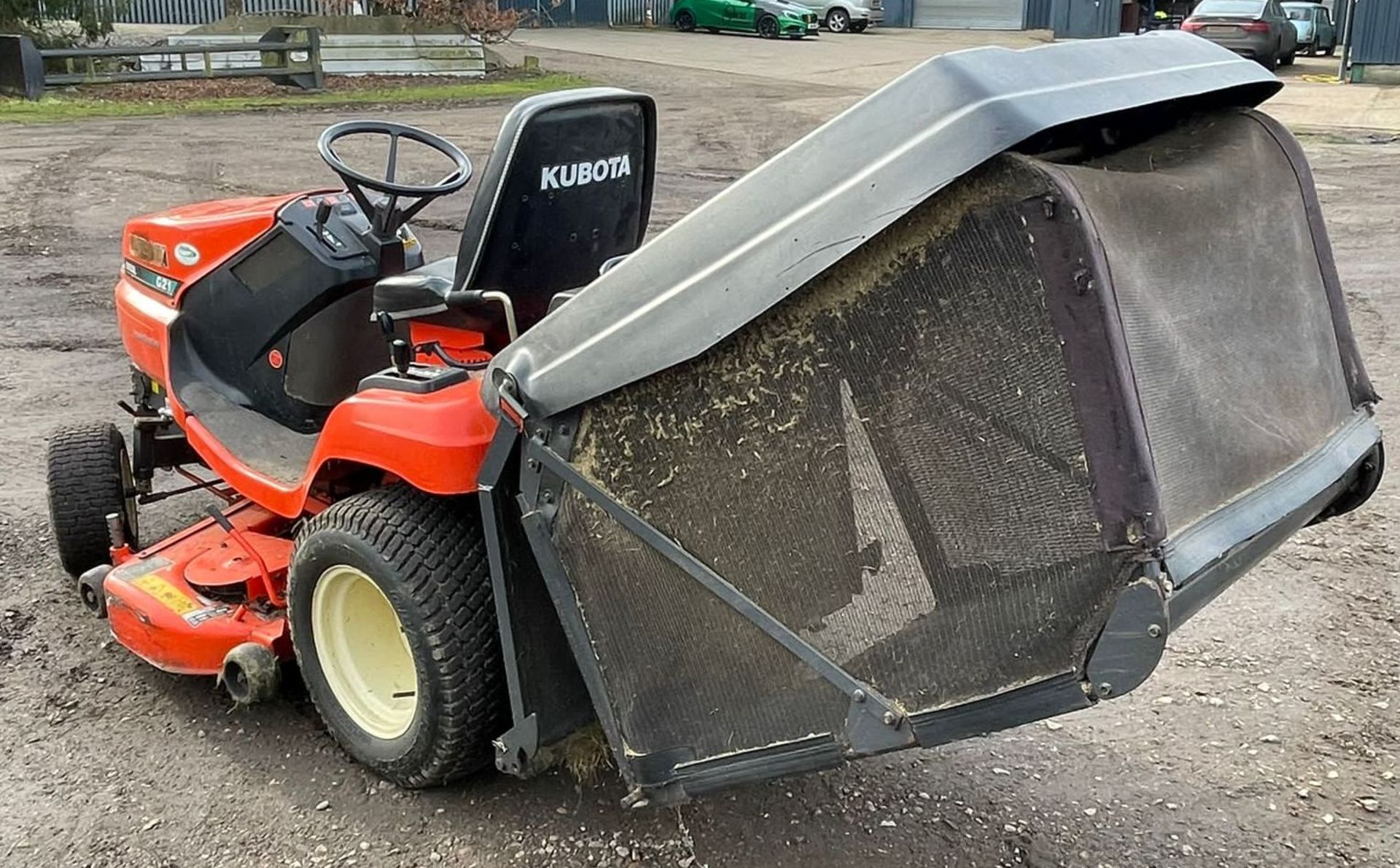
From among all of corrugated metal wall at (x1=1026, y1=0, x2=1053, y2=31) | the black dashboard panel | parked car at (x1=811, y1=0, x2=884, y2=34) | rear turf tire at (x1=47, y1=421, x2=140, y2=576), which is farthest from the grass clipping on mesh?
corrugated metal wall at (x1=1026, y1=0, x2=1053, y2=31)

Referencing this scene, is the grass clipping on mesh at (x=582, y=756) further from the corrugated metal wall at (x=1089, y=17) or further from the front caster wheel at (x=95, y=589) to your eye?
the corrugated metal wall at (x=1089, y=17)

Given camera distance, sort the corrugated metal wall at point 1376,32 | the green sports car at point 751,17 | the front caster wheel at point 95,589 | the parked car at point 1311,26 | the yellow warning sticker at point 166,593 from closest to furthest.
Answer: the yellow warning sticker at point 166,593, the front caster wheel at point 95,589, the corrugated metal wall at point 1376,32, the parked car at point 1311,26, the green sports car at point 751,17

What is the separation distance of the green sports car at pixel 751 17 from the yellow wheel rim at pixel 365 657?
27568 millimetres

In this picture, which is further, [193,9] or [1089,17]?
[1089,17]

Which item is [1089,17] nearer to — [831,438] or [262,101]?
[262,101]

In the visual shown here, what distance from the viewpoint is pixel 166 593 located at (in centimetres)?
344

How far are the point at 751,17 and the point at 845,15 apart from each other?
418 centimetres

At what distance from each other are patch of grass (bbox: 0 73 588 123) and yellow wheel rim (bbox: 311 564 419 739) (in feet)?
41.3

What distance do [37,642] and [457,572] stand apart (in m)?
1.66

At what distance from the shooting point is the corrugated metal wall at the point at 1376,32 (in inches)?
798

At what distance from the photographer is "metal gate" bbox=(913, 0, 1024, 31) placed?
116 feet

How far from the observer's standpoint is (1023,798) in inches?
120

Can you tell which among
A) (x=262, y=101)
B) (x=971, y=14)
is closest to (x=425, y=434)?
(x=262, y=101)

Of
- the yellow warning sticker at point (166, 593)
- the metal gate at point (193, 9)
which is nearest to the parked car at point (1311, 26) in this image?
the metal gate at point (193, 9)
